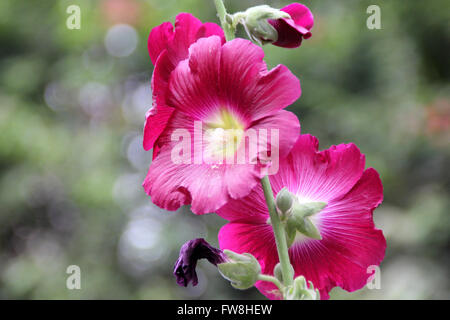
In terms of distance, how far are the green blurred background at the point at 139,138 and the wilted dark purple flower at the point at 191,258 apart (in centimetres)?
205

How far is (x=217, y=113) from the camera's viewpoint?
0.55 metres

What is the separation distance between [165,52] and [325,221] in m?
0.28

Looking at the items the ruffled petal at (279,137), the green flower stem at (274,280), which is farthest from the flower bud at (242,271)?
the ruffled petal at (279,137)

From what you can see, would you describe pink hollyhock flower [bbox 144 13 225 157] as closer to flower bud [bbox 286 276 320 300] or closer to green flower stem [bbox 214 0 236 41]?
green flower stem [bbox 214 0 236 41]

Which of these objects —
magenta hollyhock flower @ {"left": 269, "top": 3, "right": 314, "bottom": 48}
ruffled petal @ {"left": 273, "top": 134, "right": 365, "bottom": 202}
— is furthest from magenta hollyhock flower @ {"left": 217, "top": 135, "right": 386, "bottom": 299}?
magenta hollyhock flower @ {"left": 269, "top": 3, "right": 314, "bottom": 48}

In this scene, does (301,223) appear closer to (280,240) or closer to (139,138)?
(280,240)

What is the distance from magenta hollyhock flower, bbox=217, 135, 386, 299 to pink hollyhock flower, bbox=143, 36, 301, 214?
8 cm

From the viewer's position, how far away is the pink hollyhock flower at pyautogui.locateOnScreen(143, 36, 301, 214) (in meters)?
0.48

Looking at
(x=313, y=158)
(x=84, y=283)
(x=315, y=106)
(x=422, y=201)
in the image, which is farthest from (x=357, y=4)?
(x=313, y=158)

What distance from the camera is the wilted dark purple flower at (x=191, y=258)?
0.58m

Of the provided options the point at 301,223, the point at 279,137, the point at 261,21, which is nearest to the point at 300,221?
the point at 301,223

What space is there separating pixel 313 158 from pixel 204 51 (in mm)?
187

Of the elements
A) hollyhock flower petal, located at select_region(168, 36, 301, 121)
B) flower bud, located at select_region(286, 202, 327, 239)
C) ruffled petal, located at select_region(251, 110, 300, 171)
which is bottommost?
flower bud, located at select_region(286, 202, 327, 239)
